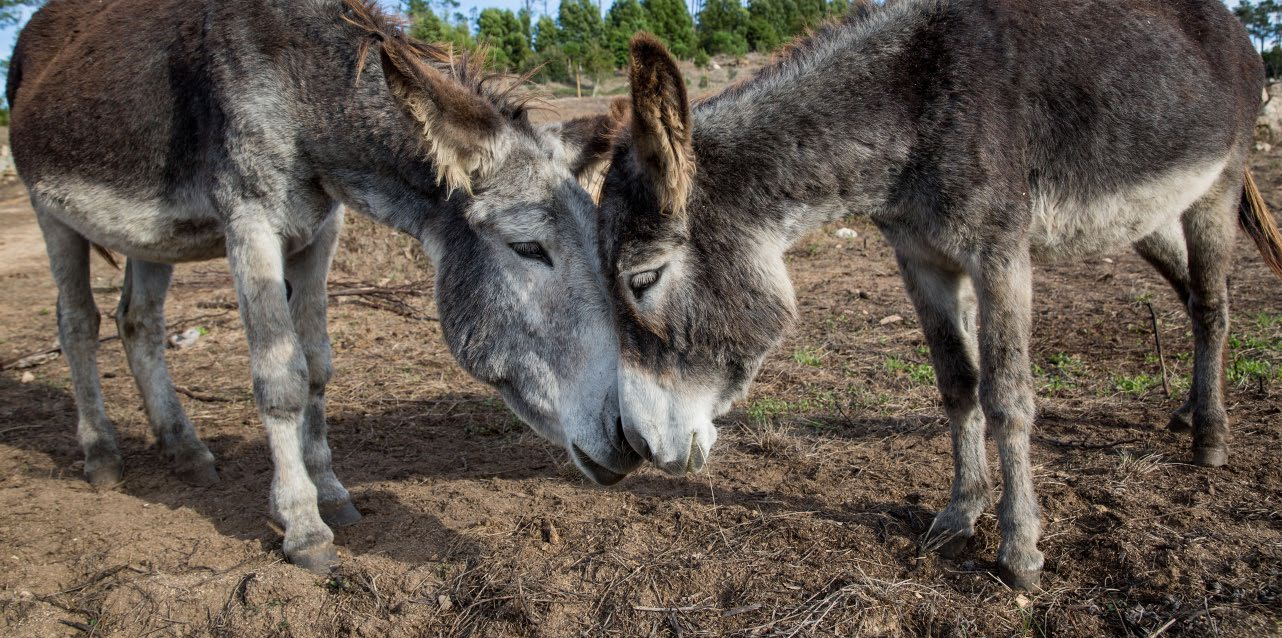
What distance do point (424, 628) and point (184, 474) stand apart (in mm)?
2309

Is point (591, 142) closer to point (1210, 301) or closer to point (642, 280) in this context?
point (642, 280)

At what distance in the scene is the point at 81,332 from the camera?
15.3ft

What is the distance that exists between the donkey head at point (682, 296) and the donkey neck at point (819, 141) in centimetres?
5

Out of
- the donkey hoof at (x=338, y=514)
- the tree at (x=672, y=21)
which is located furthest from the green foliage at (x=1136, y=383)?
the tree at (x=672, y=21)

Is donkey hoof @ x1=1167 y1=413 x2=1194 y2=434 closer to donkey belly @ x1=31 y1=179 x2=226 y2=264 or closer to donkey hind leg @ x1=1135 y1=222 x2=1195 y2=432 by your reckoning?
donkey hind leg @ x1=1135 y1=222 x2=1195 y2=432

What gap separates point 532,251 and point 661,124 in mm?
788

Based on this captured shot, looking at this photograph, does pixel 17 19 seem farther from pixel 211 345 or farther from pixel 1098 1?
pixel 1098 1

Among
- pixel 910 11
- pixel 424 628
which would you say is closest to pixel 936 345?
pixel 910 11

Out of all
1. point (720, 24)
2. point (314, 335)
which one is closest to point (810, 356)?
point (314, 335)

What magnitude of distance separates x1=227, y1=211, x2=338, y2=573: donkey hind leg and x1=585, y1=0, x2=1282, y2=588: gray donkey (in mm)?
1464

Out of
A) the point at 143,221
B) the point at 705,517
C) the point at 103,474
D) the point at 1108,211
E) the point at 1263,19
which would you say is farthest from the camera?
the point at 1263,19

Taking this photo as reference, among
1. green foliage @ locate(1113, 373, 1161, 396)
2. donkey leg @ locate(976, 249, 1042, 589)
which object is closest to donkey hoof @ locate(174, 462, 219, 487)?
donkey leg @ locate(976, 249, 1042, 589)

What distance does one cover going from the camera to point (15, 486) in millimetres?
4273

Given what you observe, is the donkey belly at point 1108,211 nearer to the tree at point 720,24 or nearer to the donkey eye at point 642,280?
the donkey eye at point 642,280
